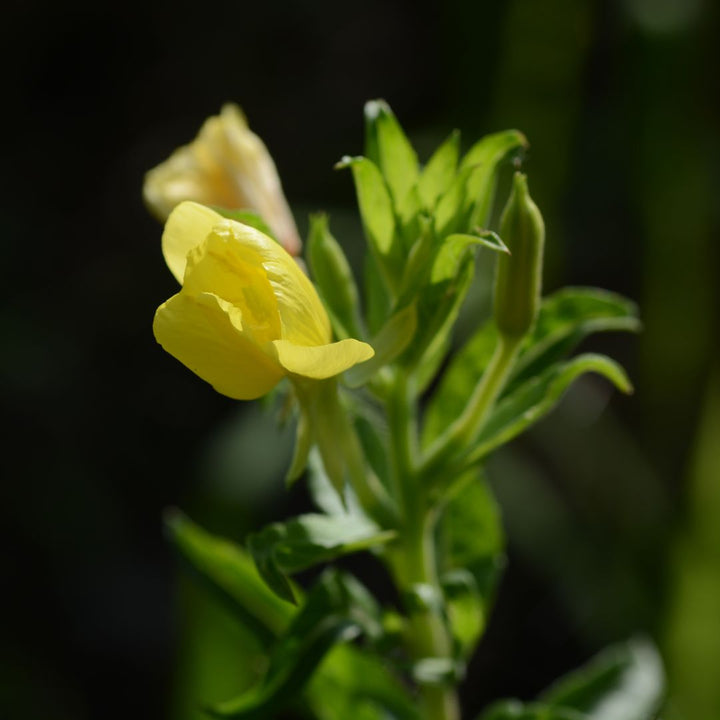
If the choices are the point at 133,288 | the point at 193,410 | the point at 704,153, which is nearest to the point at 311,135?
the point at 133,288

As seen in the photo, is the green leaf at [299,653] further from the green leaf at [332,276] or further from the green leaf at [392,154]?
the green leaf at [392,154]

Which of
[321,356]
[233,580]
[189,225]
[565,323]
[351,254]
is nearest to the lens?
[321,356]

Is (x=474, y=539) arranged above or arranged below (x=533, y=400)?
below

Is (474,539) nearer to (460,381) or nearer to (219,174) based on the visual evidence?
(460,381)

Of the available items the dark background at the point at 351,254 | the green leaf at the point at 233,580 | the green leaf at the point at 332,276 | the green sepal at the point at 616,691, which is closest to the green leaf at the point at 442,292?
the green leaf at the point at 332,276

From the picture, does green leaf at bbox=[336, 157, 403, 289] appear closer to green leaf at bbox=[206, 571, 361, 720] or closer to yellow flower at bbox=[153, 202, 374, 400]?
yellow flower at bbox=[153, 202, 374, 400]

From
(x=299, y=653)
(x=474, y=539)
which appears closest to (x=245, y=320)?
(x=299, y=653)

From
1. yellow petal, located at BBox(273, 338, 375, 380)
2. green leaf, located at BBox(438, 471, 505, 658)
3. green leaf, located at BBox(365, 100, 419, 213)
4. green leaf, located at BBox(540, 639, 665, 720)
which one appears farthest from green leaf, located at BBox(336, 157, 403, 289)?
green leaf, located at BBox(540, 639, 665, 720)
